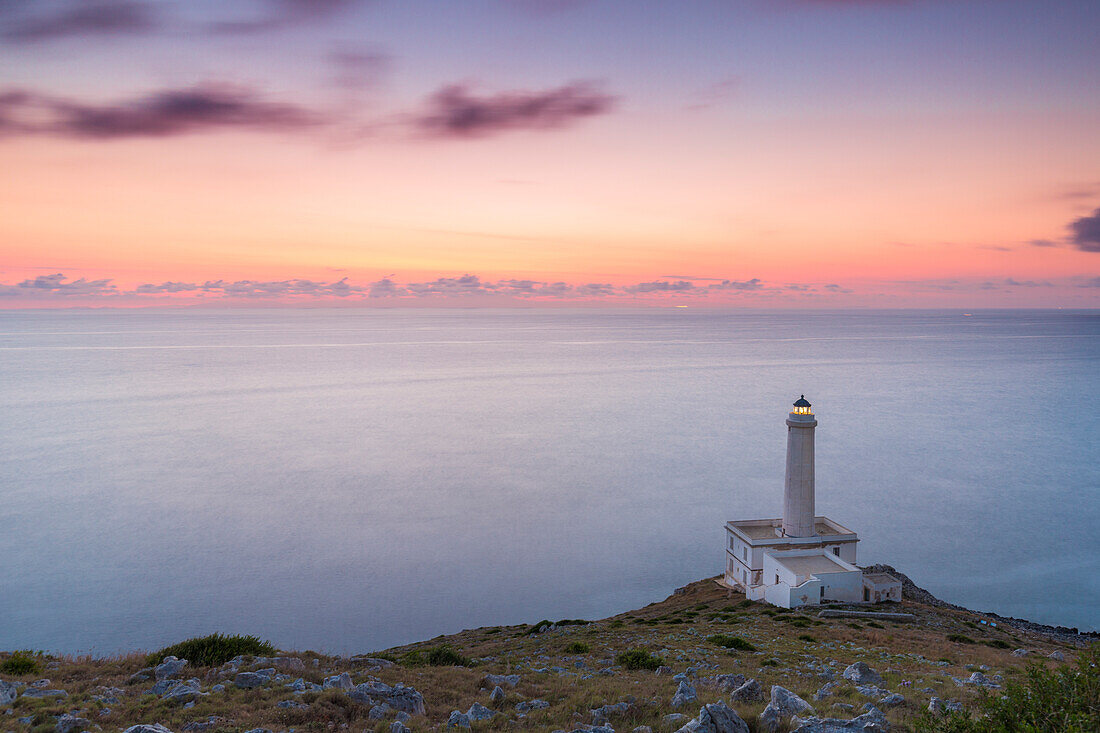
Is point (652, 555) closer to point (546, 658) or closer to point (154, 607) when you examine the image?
point (546, 658)

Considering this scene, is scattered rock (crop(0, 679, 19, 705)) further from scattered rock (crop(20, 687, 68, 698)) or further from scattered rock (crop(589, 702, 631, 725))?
scattered rock (crop(589, 702, 631, 725))

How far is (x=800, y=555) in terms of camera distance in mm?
32312

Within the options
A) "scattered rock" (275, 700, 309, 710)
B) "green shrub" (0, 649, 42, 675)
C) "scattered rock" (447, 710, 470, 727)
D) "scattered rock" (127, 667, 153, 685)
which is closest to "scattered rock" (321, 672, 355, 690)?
"scattered rock" (275, 700, 309, 710)

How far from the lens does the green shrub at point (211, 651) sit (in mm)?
13695

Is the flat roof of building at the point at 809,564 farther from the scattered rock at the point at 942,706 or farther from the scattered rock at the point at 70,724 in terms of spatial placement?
the scattered rock at the point at 70,724

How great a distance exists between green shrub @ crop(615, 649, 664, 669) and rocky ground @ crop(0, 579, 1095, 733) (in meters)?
0.06

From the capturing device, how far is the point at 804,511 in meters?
33.2

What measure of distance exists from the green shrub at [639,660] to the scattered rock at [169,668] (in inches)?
401

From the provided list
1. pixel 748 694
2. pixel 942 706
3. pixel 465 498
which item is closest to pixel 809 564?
pixel 748 694

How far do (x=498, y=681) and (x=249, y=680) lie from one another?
16.3 feet

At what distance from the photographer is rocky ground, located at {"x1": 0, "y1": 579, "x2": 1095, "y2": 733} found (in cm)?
1018

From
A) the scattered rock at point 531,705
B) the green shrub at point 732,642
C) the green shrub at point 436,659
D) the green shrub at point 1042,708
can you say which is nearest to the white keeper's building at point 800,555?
the green shrub at point 732,642

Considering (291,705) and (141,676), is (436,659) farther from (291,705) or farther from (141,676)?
(141,676)

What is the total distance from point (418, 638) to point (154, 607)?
16.3 metres
